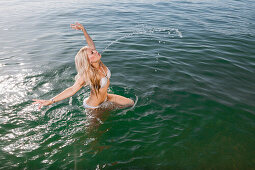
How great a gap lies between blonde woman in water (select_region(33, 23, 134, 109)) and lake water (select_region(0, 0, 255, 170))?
393mm

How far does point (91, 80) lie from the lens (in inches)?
188

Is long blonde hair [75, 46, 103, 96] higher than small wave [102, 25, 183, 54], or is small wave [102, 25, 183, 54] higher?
small wave [102, 25, 183, 54]

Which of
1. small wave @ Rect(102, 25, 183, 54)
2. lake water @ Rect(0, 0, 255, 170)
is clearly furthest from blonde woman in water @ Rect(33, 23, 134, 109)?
small wave @ Rect(102, 25, 183, 54)

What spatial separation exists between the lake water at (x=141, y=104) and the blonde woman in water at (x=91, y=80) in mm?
393

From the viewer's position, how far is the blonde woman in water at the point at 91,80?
4.44 meters

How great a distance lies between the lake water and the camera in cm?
435

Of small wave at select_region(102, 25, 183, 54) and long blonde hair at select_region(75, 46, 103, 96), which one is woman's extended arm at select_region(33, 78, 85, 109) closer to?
long blonde hair at select_region(75, 46, 103, 96)

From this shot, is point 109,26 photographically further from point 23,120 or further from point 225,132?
point 225,132

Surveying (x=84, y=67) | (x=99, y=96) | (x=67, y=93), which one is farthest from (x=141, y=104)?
(x=67, y=93)

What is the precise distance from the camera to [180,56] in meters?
9.34

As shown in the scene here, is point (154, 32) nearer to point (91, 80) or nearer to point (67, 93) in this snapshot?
point (91, 80)

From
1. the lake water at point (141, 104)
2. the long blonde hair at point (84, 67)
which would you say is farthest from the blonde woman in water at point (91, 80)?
the lake water at point (141, 104)

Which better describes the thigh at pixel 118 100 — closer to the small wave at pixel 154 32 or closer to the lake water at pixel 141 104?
the lake water at pixel 141 104

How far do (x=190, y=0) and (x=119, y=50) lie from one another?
19623 mm
